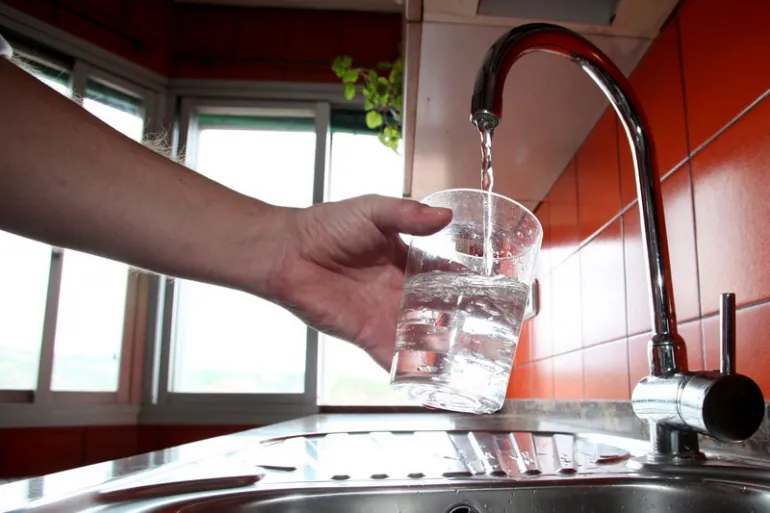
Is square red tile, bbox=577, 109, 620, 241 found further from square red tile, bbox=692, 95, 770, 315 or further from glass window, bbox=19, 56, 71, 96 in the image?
glass window, bbox=19, 56, 71, 96

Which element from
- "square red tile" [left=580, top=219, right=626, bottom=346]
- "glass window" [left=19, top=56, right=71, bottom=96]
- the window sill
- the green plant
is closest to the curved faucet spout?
"square red tile" [left=580, top=219, right=626, bottom=346]

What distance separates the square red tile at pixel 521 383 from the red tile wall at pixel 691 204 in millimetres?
524

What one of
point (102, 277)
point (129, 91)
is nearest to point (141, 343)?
point (102, 277)

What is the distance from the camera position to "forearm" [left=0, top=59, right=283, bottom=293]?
575 millimetres

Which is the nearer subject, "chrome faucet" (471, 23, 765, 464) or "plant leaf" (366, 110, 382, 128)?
"chrome faucet" (471, 23, 765, 464)

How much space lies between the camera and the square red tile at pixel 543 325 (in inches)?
66.6

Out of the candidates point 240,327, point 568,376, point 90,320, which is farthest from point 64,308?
point 568,376

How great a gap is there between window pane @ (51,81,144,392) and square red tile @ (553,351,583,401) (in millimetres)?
1731

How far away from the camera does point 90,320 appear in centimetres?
248

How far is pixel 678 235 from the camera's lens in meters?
0.91

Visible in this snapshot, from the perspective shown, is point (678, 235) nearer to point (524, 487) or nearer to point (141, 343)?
point (524, 487)

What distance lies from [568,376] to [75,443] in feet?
5.97

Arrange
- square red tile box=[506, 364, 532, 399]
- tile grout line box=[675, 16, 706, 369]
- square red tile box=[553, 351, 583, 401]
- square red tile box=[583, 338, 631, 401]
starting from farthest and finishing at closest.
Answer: square red tile box=[506, 364, 532, 399], square red tile box=[553, 351, 583, 401], square red tile box=[583, 338, 631, 401], tile grout line box=[675, 16, 706, 369]

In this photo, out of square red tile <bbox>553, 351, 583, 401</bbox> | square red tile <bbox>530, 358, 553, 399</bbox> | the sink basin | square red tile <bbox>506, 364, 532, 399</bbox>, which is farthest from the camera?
square red tile <bbox>506, 364, 532, 399</bbox>
